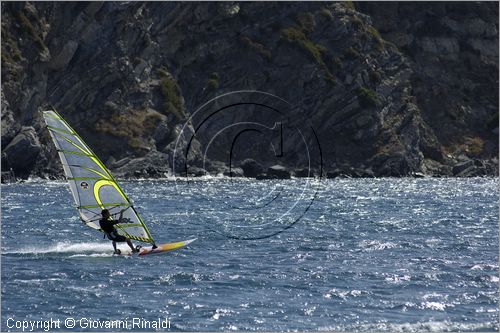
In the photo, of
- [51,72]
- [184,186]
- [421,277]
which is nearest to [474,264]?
[421,277]

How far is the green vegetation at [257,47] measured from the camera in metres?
120

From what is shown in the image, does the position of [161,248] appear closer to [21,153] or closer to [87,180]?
[87,180]

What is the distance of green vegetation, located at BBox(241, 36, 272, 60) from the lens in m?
120

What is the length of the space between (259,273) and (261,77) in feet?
299

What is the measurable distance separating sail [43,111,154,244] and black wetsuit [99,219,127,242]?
1.20 feet

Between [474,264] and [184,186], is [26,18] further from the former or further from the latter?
[474,264]

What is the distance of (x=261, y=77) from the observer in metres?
120

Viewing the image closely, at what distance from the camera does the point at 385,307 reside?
80.3ft

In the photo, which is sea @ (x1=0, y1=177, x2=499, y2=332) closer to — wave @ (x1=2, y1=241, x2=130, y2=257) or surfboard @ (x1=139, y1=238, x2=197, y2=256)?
wave @ (x1=2, y1=241, x2=130, y2=257)

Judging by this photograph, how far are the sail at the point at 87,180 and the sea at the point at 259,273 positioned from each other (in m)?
1.86

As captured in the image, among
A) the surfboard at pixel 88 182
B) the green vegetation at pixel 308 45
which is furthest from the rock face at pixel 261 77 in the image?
the surfboard at pixel 88 182

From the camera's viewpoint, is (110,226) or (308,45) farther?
(308,45)

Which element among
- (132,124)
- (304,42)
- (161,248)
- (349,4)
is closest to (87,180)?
(161,248)

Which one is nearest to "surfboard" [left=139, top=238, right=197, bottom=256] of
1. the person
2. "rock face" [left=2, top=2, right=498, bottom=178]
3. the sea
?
the sea
